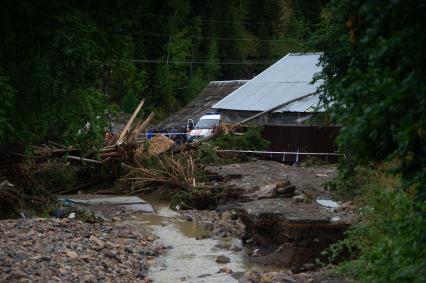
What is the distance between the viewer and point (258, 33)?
201ft

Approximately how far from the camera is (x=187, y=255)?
13.9 metres

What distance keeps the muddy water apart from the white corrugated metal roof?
9527 millimetres

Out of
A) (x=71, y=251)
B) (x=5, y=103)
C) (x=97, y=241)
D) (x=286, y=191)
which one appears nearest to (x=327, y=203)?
(x=286, y=191)

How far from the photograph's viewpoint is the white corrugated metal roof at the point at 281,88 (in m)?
26.8

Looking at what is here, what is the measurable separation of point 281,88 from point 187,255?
15648mm

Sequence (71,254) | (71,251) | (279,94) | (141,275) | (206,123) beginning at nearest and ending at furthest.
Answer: (141,275) → (71,254) → (71,251) → (279,94) → (206,123)

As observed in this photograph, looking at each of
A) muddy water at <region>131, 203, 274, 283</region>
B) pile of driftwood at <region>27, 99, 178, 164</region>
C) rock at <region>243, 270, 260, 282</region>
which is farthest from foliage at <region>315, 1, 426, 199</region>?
pile of driftwood at <region>27, 99, 178, 164</region>

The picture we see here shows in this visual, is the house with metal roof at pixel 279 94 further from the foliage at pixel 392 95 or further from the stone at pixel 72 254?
the foliage at pixel 392 95

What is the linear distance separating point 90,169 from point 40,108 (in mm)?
12647

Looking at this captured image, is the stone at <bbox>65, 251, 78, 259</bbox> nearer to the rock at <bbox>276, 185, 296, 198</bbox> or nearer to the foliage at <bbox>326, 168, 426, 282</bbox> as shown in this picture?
the foliage at <bbox>326, 168, 426, 282</bbox>

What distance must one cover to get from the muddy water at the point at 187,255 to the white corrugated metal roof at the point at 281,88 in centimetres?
953

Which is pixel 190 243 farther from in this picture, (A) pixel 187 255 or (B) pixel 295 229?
(B) pixel 295 229

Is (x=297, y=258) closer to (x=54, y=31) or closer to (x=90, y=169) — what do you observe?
(x=54, y=31)

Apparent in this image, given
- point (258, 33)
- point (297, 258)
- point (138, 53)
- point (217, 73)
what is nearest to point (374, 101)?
point (297, 258)
